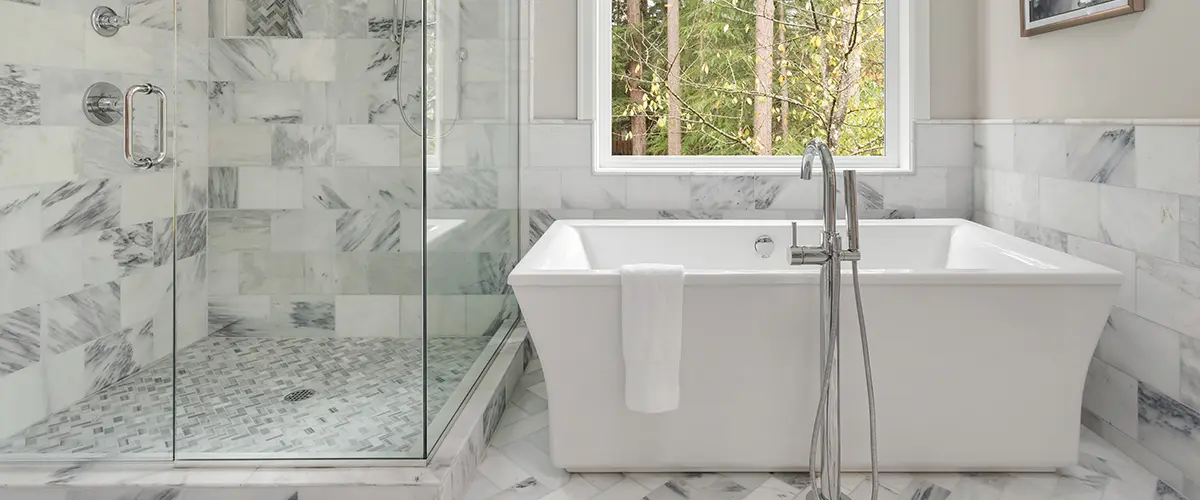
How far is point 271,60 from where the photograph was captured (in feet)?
8.34

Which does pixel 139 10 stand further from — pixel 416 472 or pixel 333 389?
pixel 416 472

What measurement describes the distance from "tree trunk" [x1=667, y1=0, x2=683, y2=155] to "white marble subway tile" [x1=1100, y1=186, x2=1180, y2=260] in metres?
1.60

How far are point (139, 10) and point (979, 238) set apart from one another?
2804 millimetres

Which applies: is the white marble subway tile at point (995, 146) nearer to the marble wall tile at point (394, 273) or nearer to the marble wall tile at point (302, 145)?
the marble wall tile at point (394, 273)

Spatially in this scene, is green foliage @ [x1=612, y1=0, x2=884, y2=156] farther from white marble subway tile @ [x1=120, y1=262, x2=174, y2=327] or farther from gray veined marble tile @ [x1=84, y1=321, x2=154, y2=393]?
gray veined marble tile @ [x1=84, y1=321, x2=154, y2=393]

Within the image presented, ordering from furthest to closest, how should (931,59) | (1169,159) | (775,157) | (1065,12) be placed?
(775,157) → (931,59) → (1065,12) → (1169,159)

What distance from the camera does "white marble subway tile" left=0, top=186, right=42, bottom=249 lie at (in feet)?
7.11

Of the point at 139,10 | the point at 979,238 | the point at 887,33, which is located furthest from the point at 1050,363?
the point at 139,10

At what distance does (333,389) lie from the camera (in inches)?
91.3

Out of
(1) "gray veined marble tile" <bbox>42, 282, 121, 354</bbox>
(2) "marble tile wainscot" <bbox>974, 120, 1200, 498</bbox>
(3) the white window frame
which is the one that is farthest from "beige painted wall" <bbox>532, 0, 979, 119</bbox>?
(1) "gray veined marble tile" <bbox>42, 282, 121, 354</bbox>

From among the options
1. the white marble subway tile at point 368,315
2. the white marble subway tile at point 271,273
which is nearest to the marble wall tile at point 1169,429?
the white marble subway tile at point 368,315

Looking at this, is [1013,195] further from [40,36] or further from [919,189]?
[40,36]

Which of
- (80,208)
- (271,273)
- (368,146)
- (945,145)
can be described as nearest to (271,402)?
(271,273)

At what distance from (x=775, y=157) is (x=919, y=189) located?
0.57 meters
